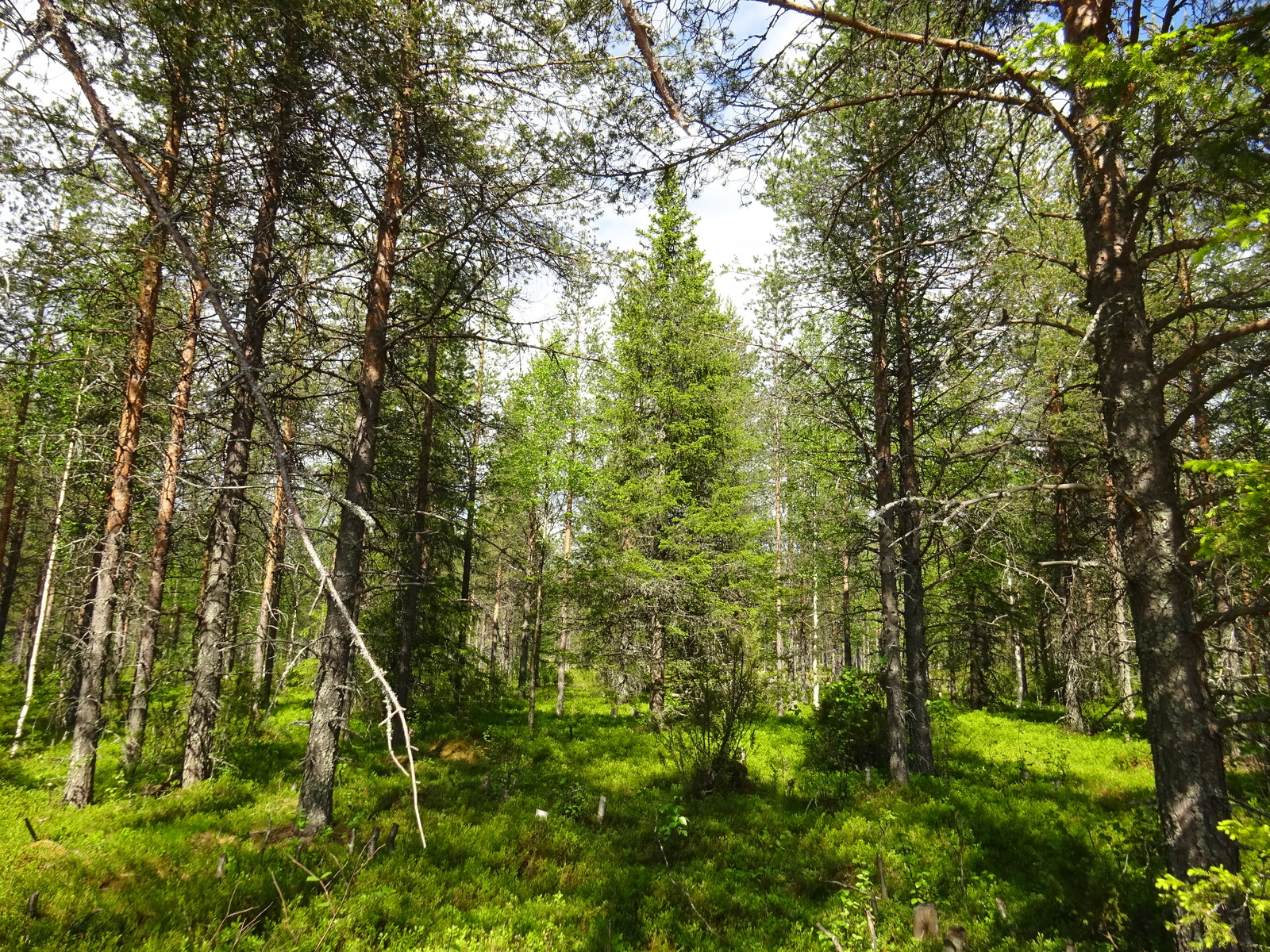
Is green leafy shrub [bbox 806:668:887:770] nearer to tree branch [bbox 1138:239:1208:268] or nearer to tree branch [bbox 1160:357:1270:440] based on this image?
tree branch [bbox 1160:357:1270:440]

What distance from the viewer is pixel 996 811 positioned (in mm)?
8344

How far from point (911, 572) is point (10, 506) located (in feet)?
77.8

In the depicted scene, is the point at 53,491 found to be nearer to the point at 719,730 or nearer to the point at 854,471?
the point at 719,730

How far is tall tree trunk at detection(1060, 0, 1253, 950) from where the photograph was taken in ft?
12.3

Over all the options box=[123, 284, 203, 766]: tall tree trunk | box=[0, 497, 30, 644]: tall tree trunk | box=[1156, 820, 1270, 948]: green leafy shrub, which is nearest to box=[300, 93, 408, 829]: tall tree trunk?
box=[123, 284, 203, 766]: tall tree trunk

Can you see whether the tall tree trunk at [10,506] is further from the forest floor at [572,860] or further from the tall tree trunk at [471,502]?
the tall tree trunk at [471,502]

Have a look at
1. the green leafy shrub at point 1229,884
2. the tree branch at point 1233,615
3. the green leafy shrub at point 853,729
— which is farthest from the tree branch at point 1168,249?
the green leafy shrub at point 853,729

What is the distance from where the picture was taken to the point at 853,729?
37.6 ft

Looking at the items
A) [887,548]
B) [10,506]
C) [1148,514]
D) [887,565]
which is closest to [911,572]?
[887,565]

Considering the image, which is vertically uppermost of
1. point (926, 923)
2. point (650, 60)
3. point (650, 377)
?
point (650, 377)

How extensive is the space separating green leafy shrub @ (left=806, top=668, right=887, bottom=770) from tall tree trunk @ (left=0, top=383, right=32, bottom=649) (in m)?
16.0

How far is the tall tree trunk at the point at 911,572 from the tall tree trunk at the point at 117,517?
1077cm

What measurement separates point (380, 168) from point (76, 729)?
26.9ft

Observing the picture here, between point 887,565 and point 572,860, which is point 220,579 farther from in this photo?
point 887,565
